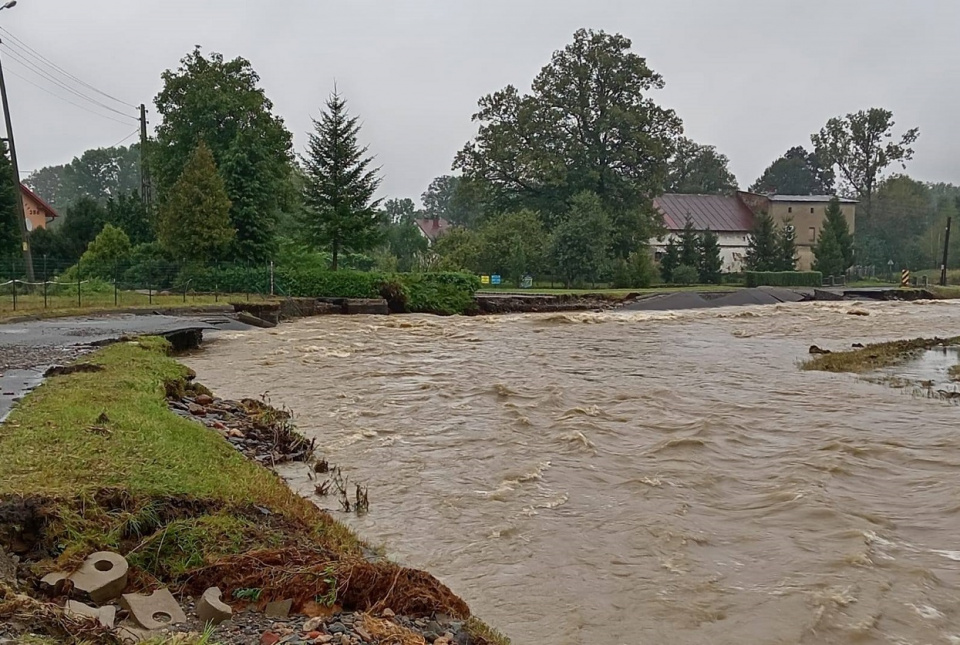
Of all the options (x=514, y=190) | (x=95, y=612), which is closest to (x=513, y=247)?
(x=514, y=190)

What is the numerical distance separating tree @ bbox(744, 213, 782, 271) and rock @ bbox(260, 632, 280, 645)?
6413 cm

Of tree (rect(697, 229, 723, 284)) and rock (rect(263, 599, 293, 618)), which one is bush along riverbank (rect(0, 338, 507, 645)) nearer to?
rock (rect(263, 599, 293, 618))

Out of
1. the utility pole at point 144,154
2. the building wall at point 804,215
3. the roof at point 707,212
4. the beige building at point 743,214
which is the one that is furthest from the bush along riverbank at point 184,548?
the building wall at point 804,215

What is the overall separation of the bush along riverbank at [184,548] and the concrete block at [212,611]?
0.04m

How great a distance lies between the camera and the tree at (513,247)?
49.8 meters

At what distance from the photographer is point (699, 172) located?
9494cm

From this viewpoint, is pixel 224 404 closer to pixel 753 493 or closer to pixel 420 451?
pixel 420 451

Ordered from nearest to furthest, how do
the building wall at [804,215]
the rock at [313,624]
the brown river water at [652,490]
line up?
1. the rock at [313,624]
2. the brown river water at [652,490]
3. the building wall at [804,215]

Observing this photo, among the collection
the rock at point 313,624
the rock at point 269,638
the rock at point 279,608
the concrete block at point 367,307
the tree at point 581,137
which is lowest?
the rock at point 279,608

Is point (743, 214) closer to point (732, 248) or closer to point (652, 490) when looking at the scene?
point (732, 248)

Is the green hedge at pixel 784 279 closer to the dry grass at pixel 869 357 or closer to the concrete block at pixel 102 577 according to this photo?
the dry grass at pixel 869 357

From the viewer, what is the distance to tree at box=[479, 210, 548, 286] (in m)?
49.8

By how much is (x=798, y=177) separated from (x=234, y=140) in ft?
280

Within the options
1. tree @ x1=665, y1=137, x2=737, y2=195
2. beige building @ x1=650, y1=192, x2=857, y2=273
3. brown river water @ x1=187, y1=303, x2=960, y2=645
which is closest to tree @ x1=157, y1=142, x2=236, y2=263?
brown river water @ x1=187, y1=303, x2=960, y2=645
